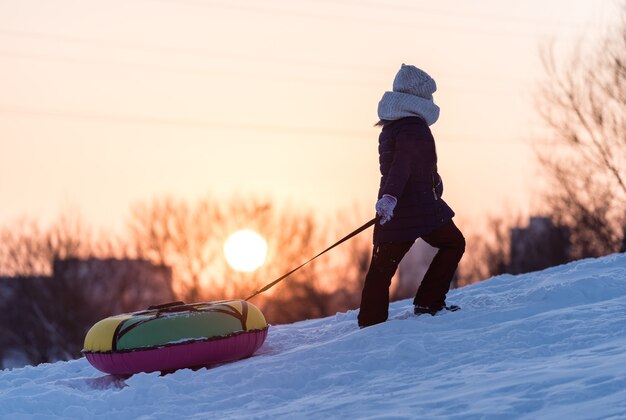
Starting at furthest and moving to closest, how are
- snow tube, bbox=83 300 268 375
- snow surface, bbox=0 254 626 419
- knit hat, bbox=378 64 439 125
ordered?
1. knit hat, bbox=378 64 439 125
2. snow tube, bbox=83 300 268 375
3. snow surface, bbox=0 254 626 419

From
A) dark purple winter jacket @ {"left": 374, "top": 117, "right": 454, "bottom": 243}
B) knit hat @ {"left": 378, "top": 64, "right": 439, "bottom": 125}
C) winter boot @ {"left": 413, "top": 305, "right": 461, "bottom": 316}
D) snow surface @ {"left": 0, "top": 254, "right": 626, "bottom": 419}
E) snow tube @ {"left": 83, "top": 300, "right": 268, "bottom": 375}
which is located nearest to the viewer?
snow surface @ {"left": 0, "top": 254, "right": 626, "bottom": 419}

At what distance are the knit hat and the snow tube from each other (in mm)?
2010

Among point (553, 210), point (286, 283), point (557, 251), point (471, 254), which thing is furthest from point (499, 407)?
point (471, 254)

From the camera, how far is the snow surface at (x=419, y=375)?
5.57 metres

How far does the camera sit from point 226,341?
26.4ft

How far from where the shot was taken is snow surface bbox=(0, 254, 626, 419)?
5574mm

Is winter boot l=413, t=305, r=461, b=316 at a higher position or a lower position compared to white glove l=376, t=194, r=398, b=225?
lower

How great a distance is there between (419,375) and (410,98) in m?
2.53

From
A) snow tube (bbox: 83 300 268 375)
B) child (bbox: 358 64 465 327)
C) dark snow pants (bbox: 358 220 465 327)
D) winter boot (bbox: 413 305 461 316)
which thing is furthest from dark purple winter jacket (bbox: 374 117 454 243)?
snow tube (bbox: 83 300 268 375)

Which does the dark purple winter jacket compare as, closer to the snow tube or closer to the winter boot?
the winter boot

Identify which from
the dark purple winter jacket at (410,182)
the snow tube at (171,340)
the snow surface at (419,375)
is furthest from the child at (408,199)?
the snow tube at (171,340)

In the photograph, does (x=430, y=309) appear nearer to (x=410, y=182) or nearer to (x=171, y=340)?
(x=410, y=182)

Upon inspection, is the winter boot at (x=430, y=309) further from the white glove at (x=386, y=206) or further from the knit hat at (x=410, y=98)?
the knit hat at (x=410, y=98)

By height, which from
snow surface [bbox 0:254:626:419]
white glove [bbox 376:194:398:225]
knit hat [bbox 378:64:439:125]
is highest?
knit hat [bbox 378:64:439:125]
